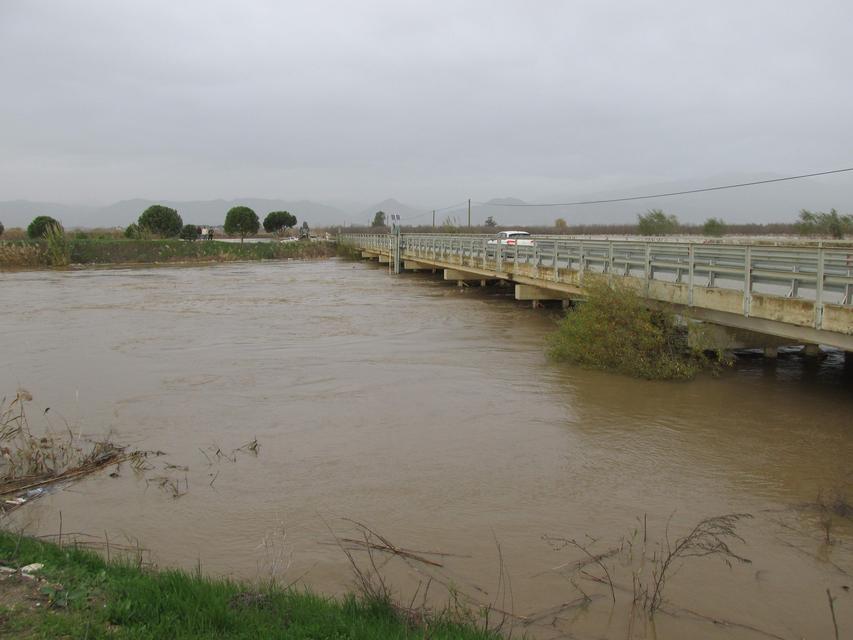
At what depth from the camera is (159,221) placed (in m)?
68.6

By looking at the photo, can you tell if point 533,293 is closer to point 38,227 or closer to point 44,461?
point 44,461

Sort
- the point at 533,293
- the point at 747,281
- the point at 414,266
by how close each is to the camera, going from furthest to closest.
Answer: the point at 414,266 < the point at 533,293 < the point at 747,281

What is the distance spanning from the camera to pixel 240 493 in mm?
7727

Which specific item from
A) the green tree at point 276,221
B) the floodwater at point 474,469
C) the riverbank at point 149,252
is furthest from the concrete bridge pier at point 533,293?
the green tree at point 276,221

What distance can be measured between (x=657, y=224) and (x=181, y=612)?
157 feet

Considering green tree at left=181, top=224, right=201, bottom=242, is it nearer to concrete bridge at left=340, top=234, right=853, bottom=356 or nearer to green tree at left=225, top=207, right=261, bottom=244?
green tree at left=225, top=207, right=261, bottom=244

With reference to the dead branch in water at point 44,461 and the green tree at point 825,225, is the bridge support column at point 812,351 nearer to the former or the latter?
the dead branch in water at point 44,461

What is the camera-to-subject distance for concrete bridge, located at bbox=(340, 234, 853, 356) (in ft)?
33.2

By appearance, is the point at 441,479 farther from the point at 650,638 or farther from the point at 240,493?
the point at 650,638

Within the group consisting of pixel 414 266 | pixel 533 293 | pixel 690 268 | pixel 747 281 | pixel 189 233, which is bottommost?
pixel 533 293

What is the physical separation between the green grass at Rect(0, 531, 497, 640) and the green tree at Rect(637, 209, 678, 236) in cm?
4575

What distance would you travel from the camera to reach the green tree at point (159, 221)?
68.4 m

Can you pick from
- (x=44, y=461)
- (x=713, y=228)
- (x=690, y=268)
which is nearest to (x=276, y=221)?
(x=713, y=228)

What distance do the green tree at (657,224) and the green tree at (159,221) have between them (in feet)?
143
